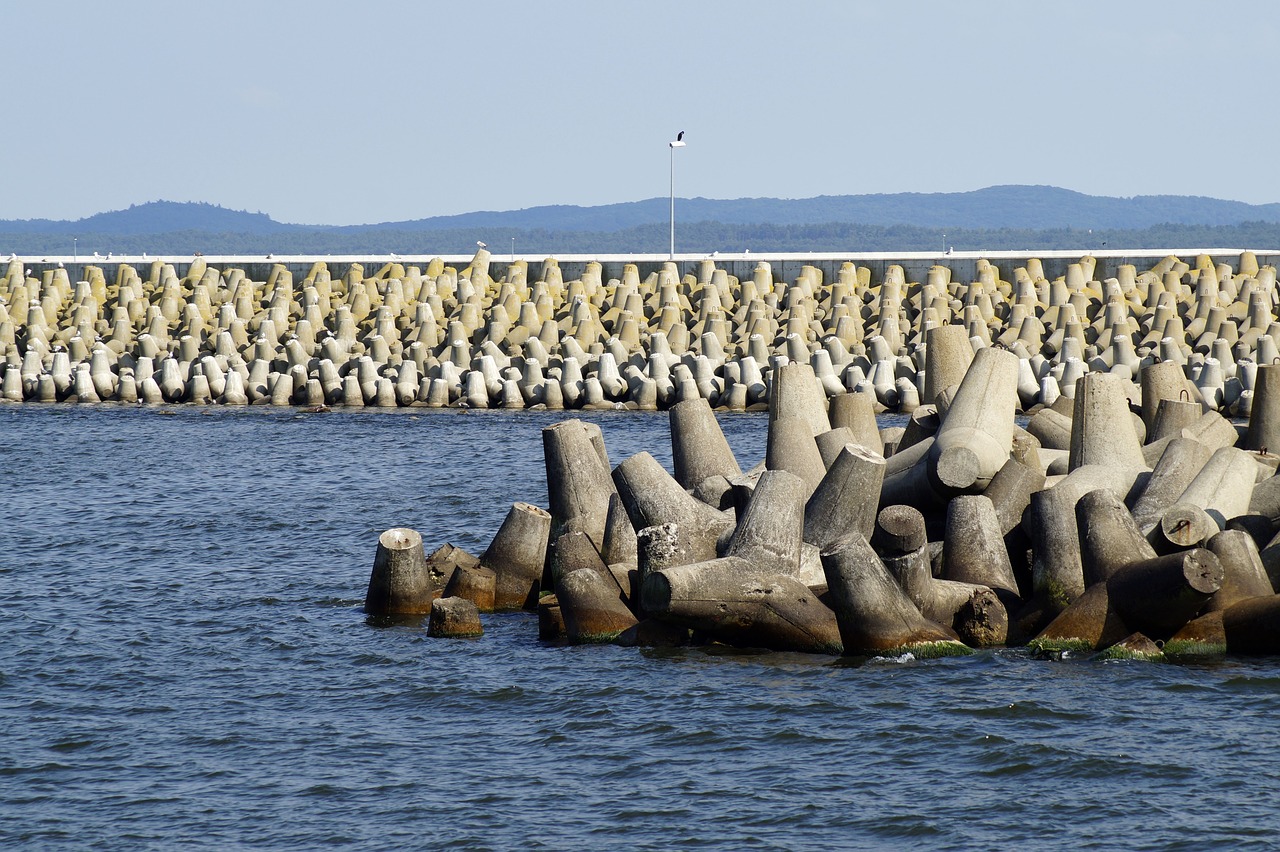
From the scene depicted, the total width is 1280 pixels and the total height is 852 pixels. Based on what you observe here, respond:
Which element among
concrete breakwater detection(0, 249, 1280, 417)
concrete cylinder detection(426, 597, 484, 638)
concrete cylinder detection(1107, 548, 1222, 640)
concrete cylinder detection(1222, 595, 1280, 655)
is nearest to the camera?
concrete cylinder detection(1107, 548, 1222, 640)

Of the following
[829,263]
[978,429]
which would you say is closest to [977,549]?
[978,429]

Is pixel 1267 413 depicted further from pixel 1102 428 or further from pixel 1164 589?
pixel 1164 589

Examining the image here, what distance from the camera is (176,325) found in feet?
126

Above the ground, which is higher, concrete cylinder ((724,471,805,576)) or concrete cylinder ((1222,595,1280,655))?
concrete cylinder ((724,471,805,576))

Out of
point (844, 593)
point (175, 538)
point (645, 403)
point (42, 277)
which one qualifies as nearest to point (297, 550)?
point (175, 538)

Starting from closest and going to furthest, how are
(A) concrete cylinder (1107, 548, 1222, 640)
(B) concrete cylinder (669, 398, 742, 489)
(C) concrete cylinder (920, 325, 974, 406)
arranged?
(A) concrete cylinder (1107, 548, 1222, 640) < (B) concrete cylinder (669, 398, 742, 489) < (C) concrete cylinder (920, 325, 974, 406)

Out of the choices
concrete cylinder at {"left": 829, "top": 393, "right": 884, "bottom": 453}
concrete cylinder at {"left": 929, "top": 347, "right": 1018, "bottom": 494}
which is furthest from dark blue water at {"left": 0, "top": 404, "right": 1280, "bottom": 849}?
concrete cylinder at {"left": 829, "top": 393, "right": 884, "bottom": 453}

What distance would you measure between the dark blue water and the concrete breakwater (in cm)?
1629

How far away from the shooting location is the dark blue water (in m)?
8.76

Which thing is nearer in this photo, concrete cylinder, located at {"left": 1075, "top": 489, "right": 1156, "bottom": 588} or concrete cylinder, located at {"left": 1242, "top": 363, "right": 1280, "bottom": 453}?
concrete cylinder, located at {"left": 1075, "top": 489, "right": 1156, "bottom": 588}

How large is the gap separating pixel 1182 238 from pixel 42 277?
15563 cm

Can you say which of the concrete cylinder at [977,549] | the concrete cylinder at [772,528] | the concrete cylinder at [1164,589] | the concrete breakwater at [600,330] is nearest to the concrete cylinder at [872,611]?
the concrete cylinder at [772,528]

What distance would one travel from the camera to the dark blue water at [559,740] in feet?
28.7

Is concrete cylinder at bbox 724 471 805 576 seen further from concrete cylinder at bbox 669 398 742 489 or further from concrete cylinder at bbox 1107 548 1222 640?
concrete cylinder at bbox 669 398 742 489
